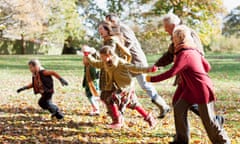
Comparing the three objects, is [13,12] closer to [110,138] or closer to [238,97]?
[238,97]

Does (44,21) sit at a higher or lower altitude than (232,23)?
higher

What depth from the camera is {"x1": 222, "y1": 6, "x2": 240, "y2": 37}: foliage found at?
73.1 m

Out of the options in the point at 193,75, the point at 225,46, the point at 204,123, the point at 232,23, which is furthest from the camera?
the point at 232,23

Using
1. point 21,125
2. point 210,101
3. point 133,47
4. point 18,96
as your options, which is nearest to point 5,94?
point 18,96

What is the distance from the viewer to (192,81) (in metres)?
5.13

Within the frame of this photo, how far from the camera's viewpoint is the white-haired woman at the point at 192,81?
5.07 meters

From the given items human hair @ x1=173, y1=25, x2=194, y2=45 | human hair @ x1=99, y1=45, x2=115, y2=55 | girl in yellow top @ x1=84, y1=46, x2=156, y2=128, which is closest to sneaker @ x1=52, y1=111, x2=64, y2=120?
girl in yellow top @ x1=84, y1=46, x2=156, y2=128

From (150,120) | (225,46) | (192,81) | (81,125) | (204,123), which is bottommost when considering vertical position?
(225,46)

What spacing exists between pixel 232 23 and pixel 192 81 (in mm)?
74489

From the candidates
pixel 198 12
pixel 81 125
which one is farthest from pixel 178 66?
pixel 198 12

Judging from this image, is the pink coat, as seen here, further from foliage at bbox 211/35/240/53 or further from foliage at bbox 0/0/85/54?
foliage at bbox 211/35/240/53

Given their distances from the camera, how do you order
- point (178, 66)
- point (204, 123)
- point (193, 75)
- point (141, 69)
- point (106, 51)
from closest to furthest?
point (178, 66) → point (193, 75) → point (204, 123) → point (141, 69) → point (106, 51)

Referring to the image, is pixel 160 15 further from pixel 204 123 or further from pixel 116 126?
pixel 204 123

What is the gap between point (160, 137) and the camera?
6348 millimetres
